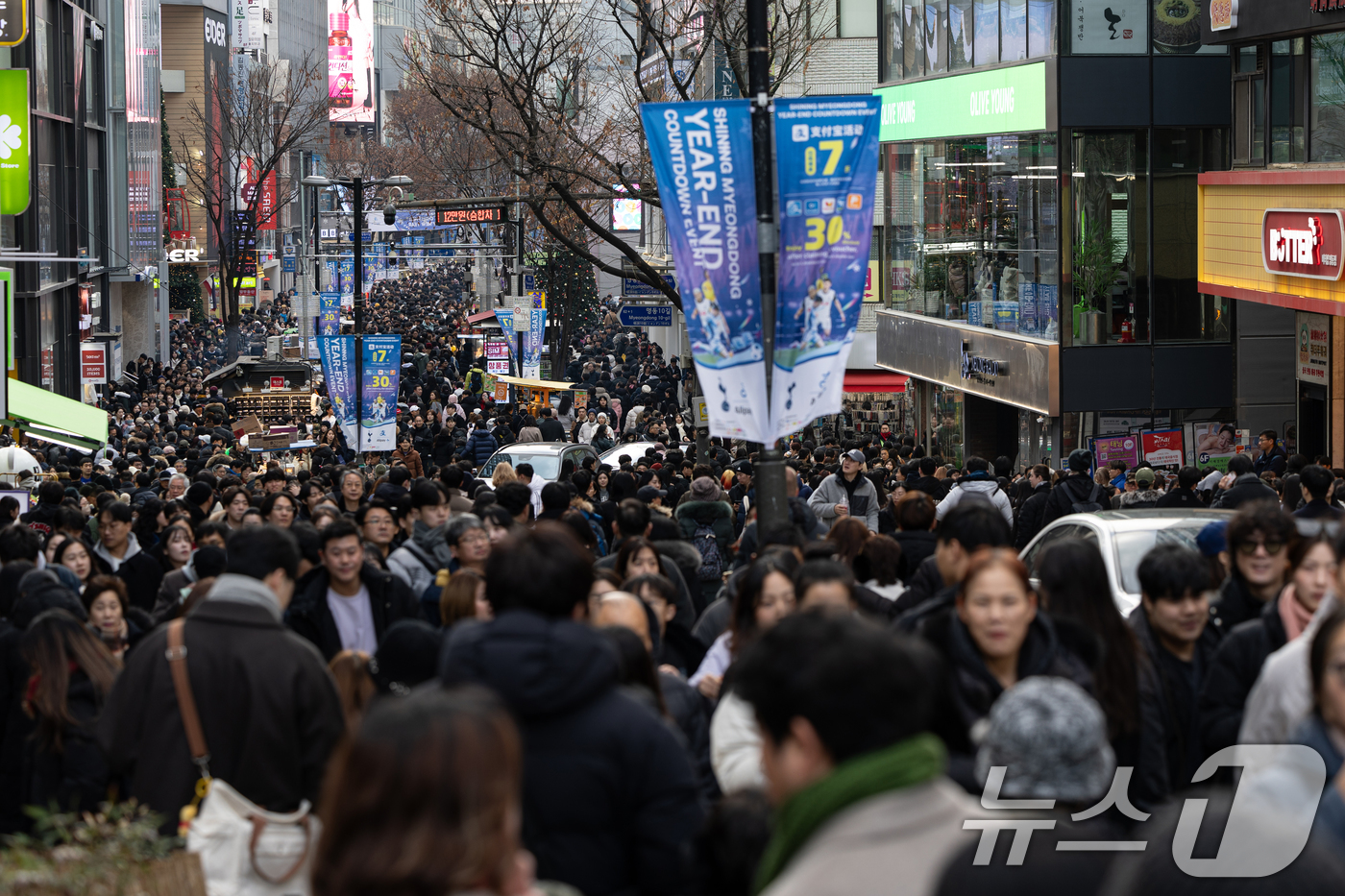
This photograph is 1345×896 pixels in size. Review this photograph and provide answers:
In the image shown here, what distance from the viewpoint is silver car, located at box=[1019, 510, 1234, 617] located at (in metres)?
8.68

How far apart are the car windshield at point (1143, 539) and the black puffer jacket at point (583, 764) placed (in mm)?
5472

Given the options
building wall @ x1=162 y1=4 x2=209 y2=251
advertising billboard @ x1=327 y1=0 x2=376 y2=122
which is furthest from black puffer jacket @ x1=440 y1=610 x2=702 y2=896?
advertising billboard @ x1=327 y1=0 x2=376 y2=122

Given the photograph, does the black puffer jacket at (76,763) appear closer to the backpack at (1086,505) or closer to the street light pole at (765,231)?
the street light pole at (765,231)

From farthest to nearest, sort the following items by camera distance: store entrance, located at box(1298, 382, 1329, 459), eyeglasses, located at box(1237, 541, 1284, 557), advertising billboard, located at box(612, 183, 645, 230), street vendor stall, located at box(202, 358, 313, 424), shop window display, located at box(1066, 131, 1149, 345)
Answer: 1. advertising billboard, located at box(612, 183, 645, 230)
2. street vendor stall, located at box(202, 358, 313, 424)
3. shop window display, located at box(1066, 131, 1149, 345)
4. store entrance, located at box(1298, 382, 1329, 459)
5. eyeglasses, located at box(1237, 541, 1284, 557)

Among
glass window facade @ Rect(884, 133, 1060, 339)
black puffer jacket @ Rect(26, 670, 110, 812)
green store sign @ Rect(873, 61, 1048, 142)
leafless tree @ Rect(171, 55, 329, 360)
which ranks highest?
leafless tree @ Rect(171, 55, 329, 360)

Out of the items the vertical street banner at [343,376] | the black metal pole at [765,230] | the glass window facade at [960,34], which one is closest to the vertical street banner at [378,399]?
the vertical street banner at [343,376]

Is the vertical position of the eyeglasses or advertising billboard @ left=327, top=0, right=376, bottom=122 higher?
advertising billboard @ left=327, top=0, right=376, bottom=122

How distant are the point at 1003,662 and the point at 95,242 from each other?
4820cm

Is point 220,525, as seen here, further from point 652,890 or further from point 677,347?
point 677,347

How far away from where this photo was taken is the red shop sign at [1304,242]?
1773cm

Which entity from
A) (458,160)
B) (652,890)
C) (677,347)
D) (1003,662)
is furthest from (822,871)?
(458,160)

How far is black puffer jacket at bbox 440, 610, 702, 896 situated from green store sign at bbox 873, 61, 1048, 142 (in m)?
21.3

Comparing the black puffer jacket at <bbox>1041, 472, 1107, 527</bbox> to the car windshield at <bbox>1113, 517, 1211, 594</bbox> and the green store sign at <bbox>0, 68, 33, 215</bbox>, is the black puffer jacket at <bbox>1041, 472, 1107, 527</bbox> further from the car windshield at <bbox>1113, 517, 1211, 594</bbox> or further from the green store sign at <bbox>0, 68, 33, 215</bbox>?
the green store sign at <bbox>0, 68, 33, 215</bbox>

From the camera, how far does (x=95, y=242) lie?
48.8 metres
